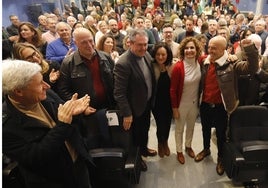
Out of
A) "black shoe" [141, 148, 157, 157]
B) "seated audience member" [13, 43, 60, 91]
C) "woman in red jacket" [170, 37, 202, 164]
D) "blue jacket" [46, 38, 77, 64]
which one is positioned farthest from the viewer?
"blue jacket" [46, 38, 77, 64]

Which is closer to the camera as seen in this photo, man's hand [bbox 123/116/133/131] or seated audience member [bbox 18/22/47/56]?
man's hand [bbox 123/116/133/131]

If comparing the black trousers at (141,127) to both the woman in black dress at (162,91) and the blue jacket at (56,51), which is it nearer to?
the woman in black dress at (162,91)

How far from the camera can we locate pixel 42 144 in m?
1.18

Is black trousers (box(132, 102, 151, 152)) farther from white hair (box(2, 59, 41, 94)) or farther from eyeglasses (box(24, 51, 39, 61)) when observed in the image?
white hair (box(2, 59, 41, 94))

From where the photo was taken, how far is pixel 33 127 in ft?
3.92

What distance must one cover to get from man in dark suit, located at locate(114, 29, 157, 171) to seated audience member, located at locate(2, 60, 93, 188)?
72 centimetres

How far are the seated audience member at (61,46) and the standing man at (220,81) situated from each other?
1534mm

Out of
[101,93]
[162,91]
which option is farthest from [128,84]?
[162,91]

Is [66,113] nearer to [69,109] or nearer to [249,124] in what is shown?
[69,109]

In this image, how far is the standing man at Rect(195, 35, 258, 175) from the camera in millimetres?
2038

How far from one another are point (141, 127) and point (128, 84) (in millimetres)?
556

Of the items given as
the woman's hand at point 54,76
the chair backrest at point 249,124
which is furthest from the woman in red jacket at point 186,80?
the woman's hand at point 54,76

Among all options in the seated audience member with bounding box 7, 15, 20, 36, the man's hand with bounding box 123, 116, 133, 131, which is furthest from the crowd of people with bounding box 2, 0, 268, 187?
the seated audience member with bounding box 7, 15, 20, 36

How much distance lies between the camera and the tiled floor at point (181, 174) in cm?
226
